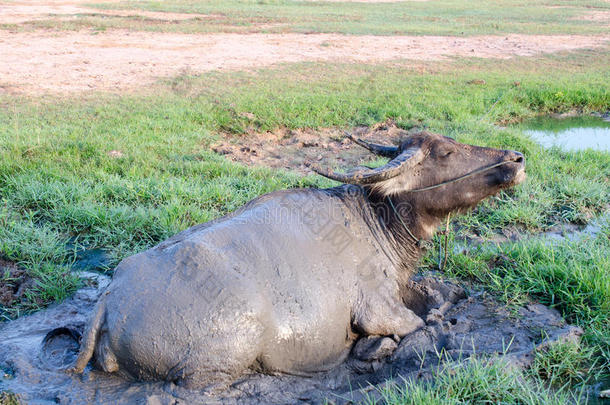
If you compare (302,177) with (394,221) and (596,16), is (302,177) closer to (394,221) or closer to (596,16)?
(394,221)

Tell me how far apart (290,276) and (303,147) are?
486 centimetres

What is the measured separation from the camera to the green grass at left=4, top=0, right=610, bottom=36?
16.9 metres

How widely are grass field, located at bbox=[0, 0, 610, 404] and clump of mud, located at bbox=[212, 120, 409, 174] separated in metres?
0.19

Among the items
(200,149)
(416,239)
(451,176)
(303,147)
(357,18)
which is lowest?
(303,147)

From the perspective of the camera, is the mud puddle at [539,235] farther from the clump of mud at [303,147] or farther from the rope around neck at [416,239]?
the clump of mud at [303,147]

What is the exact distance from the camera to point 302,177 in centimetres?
650

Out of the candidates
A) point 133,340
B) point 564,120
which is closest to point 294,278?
point 133,340

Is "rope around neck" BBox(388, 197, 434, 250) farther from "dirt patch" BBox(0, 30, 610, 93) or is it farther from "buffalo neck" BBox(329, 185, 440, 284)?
"dirt patch" BBox(0, 30, 610, 93)

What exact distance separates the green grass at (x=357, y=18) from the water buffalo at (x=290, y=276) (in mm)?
13800

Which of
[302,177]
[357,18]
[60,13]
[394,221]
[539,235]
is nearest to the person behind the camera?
[394,221]

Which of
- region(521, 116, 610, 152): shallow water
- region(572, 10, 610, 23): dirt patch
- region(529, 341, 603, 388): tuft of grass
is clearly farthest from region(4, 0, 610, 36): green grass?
region(529, 341, 603, 388): tuft of grass

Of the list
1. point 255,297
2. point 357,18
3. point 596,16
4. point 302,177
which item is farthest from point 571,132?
point 596,16

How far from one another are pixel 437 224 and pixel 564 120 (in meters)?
7.57

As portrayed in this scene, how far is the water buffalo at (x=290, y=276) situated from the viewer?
294cm
